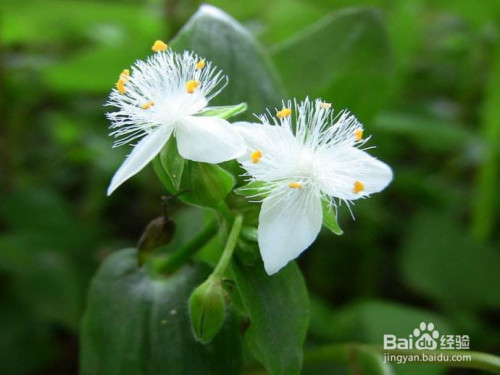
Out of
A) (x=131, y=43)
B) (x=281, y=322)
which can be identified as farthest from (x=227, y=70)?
(x=131, y=43)

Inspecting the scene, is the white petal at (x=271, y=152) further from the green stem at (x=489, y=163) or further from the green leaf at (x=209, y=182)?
the green stem at (x=489, y=163)

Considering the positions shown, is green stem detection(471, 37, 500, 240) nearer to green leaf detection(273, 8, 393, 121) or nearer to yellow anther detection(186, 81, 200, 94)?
green leaf detection(273, 8, 393, 121)

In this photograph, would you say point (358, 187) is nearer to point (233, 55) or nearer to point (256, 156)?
point (256, 156)

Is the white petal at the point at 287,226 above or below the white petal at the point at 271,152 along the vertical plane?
below

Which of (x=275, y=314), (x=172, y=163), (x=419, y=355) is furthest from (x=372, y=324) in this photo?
(x=172, y=163)

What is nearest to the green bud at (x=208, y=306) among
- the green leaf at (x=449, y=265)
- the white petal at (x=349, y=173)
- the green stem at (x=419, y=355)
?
the white petal at (x=349, y=173)

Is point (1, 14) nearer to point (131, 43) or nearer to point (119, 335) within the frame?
point (131, 43)

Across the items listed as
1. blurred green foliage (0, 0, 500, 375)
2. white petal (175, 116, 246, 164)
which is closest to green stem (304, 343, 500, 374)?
blurred green foliage (0, 0, 500, 375)
